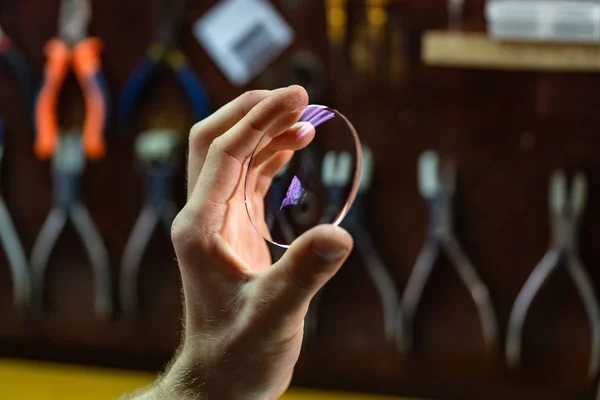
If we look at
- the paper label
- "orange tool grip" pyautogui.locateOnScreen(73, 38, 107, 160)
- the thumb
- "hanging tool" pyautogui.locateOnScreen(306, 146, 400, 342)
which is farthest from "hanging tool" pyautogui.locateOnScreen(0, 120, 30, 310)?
the thumb

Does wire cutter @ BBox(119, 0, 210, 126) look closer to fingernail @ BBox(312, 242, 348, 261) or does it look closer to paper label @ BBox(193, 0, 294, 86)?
paper label @ BBox(193, 0, 294, 86)

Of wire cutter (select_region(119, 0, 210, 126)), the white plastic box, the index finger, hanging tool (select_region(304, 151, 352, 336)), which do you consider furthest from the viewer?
wire cutter (select_region(119, 0, 210, 126))

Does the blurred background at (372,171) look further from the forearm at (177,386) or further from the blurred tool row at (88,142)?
the forearm at (177,386)

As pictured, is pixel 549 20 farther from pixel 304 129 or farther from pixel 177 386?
pixel 177 386

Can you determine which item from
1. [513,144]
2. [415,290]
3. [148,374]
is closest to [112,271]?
[148,374]

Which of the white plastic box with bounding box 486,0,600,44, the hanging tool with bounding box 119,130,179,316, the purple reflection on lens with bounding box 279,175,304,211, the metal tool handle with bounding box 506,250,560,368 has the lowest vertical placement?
the metal tool handle with bounding box 506,250,560,368

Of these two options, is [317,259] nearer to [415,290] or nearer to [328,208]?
[328,208]

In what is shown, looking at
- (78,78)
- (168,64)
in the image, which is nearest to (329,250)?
(168,64)
